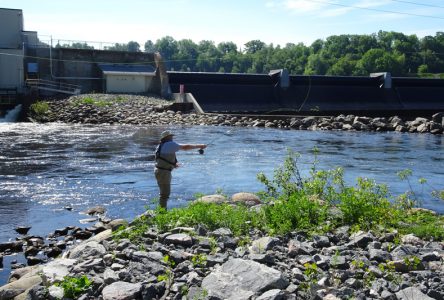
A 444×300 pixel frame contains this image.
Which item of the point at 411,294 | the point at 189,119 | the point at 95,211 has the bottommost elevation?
the point at 95,211

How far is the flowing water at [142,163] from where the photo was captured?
1323cm

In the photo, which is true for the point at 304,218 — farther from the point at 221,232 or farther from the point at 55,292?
the point at 55,292

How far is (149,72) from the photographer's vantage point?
45.3 meters

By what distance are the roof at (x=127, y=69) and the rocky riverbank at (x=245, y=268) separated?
3720cm

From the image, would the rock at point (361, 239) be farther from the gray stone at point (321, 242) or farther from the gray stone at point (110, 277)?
the gray stone at point (110, 277)

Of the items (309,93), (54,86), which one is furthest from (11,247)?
(309,93)

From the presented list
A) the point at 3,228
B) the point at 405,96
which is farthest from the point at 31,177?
the point at 405,96

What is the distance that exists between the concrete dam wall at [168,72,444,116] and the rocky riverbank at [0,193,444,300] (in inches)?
1322

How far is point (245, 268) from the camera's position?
6168 millimetres

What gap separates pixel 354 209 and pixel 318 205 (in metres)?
0.63

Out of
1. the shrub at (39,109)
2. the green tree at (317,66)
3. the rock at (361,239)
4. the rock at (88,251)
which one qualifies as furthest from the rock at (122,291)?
the green tree at (317,66)

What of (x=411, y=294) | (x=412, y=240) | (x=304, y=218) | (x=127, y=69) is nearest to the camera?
(x=411, y=294)

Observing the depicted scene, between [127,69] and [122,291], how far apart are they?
40.5 m

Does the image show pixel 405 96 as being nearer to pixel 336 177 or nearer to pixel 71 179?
pixel 71 179
